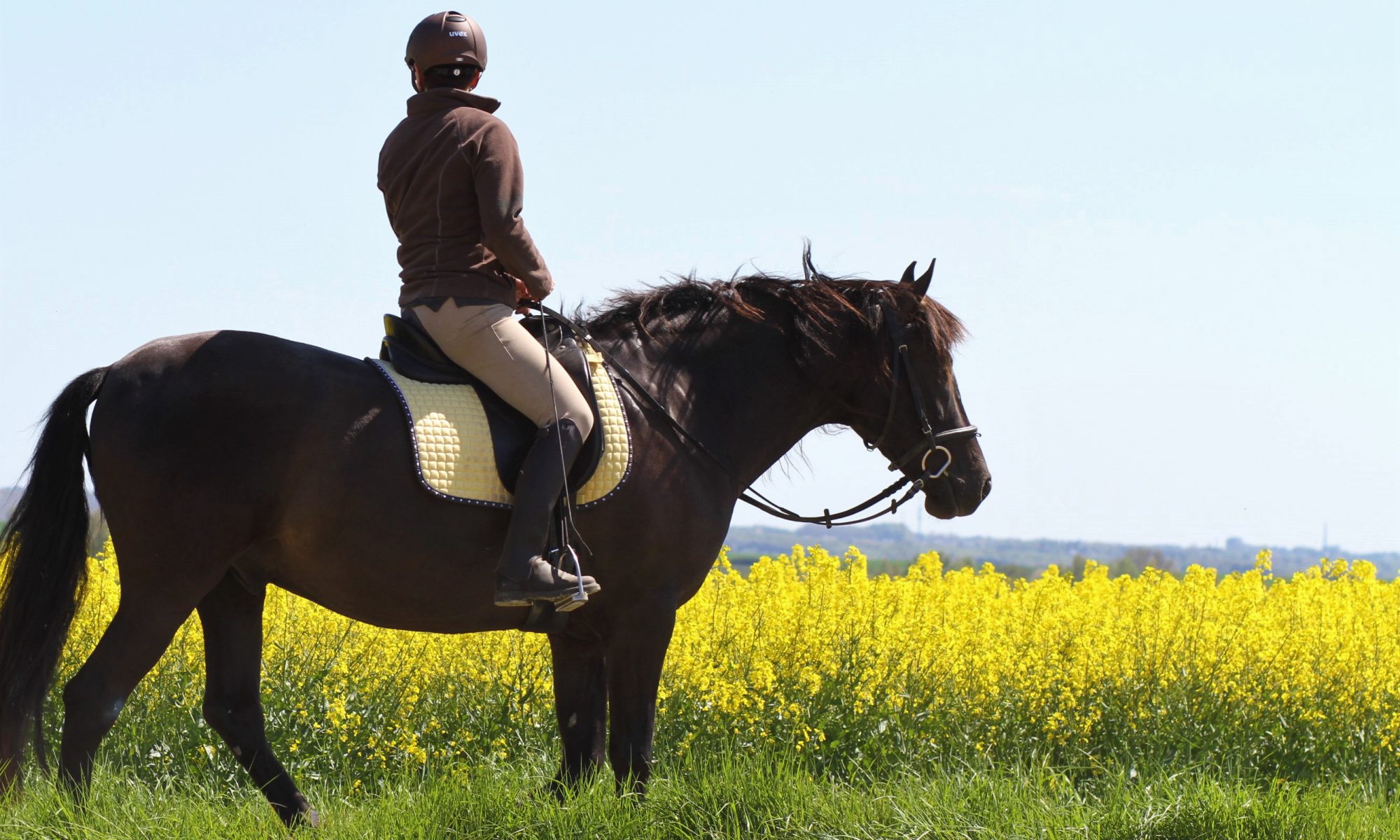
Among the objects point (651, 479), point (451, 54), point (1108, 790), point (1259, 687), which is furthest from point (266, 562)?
point (1259, 687)

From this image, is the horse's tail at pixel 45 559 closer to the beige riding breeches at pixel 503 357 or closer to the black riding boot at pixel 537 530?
the beige riding breeches at pixel 503 357

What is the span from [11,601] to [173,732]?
2.17 m

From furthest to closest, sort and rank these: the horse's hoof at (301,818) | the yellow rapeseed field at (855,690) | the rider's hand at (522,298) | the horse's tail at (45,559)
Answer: the yellow rapeseed field at (855,690) → the rider's hand at (522,298) → the horse's hoof at (301,818) → the horse's tail at (45,559)

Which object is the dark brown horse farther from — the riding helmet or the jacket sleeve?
the riding helmet

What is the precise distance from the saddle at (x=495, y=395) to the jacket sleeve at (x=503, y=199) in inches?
15.3

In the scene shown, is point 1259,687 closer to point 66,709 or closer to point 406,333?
point 406,333

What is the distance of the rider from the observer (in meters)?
4.74

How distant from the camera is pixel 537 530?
185 inches

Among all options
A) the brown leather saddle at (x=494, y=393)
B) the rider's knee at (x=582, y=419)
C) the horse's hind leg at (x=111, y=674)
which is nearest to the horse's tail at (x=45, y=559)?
the horse's hind leg at (x=111, y=674)

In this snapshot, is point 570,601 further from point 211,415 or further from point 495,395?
point 211,415

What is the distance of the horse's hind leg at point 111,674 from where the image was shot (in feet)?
14.7

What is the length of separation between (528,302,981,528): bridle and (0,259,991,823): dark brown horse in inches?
0.8

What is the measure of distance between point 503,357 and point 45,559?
1.74 meters

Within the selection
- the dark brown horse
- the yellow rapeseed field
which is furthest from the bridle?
the yellow rapeseed field
